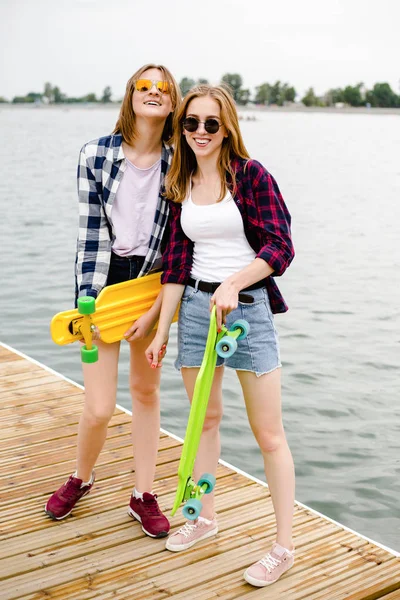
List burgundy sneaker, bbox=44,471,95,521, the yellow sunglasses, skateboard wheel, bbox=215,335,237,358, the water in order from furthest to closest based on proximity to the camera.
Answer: the water, burgundy sneaker, bbox=44,471,95,521, the yellow sunglasses, skateboard wheel, bbox=215,335,237,358

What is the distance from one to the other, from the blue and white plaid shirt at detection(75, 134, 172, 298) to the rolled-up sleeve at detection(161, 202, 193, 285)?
106 millimetres

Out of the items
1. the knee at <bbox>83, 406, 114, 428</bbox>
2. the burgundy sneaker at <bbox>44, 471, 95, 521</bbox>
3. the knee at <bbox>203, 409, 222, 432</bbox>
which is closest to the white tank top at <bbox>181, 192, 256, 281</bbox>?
the knee at <bbox>203, 409, 222, 432</bbox>

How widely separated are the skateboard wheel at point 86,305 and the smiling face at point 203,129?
602 millimetres

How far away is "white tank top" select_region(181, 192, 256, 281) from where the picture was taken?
267cm

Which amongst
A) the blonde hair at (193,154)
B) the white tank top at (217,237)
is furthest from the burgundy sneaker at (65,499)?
the blonde hair at (193,154)

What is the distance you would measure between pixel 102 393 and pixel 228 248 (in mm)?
752

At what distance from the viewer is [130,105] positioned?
2908 mm

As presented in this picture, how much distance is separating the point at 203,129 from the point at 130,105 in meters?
0.36

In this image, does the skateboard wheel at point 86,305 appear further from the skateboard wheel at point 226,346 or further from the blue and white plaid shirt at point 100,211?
the skateboard wheel at point 226,346

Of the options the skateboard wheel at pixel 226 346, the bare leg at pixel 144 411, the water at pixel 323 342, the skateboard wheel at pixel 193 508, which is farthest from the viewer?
the water at pixel 323 342

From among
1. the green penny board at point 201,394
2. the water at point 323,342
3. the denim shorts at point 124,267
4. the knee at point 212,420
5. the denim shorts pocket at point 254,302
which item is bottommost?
the water at point 323,342

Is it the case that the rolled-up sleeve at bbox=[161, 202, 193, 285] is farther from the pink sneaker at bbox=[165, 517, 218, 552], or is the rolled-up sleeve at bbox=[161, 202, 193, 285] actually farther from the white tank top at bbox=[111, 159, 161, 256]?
the pink sneaker at bbox=[165, 517, 218, 552]

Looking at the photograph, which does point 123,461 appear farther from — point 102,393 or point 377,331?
point 377,331

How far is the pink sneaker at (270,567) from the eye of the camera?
2.80 metres
